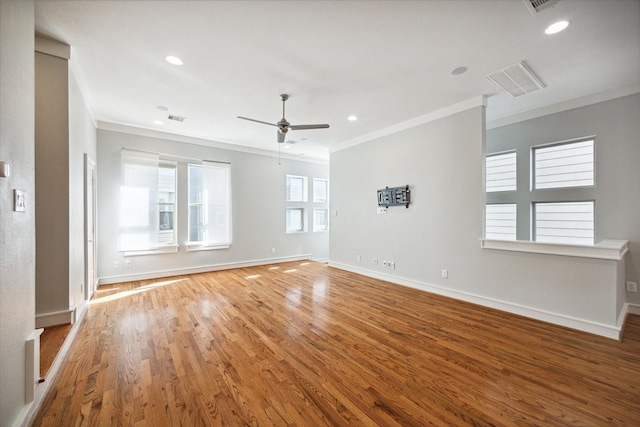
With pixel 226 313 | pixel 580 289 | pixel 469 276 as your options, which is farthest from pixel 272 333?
pixel 580 289

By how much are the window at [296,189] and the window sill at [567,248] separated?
16.3 feet

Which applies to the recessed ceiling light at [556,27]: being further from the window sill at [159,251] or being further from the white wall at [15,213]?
the window sill at [159,251]

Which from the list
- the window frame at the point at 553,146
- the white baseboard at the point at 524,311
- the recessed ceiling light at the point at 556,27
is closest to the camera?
the recessed ceiling light at the point at 556,27

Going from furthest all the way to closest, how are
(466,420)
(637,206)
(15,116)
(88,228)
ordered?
(88,228) < (637,206) < (466,420) < (15,116)

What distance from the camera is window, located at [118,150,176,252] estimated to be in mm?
4801

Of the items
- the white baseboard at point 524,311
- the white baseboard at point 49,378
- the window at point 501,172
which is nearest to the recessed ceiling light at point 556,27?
the window at point 501,172

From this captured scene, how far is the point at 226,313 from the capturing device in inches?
132

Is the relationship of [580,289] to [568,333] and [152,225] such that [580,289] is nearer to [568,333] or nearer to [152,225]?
[568,333]

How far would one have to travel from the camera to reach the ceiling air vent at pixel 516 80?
9.70ft

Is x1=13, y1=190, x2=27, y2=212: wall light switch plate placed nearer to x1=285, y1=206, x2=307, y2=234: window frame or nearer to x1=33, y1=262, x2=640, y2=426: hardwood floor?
x1=33, y1=262, x2=640, y2=426: hardwood floor

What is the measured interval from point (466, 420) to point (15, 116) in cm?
336

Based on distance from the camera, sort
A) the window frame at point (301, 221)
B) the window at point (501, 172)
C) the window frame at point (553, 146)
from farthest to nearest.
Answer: the window frame at point (301, 221), the window at point (501, 172), the window frame at point (553, 146)

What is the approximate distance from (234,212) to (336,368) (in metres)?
4.87

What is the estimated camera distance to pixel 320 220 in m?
8.05
